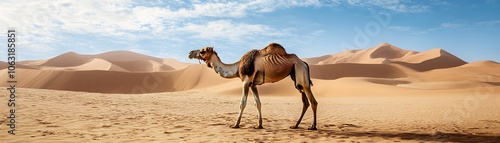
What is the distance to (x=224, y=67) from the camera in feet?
32.9

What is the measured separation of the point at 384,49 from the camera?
107 m

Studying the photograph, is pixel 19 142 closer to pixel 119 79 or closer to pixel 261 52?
pixel 261 52

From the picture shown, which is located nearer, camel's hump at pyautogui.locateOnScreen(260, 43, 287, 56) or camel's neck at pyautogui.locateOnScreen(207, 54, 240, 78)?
camel's hump at pyautogui.locateOnScreen(260, 43, 287, 56)

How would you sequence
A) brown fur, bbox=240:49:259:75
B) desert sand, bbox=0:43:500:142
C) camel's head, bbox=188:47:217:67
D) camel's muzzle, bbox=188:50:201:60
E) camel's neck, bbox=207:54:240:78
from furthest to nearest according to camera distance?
camel's muzzle, bbox=188:50:201:60, camel's head, bbox=188:47:217:67, camel's neck, bbox=207:54:240:78, brown fur, bbox=240:49:259:75, desert sand, bbox=0:43:500:142

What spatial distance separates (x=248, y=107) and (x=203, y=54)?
9.39m

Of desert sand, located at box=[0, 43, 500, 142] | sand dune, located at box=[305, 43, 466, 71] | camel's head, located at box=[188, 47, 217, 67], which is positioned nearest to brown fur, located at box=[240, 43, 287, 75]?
camel's head, located at box=[188, 47, 217, 67]

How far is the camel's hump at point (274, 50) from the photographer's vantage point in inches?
374

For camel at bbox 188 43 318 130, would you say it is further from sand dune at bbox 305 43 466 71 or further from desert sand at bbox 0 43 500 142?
sand dune at bbox 305 43 466 71

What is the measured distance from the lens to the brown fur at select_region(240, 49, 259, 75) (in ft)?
31.0

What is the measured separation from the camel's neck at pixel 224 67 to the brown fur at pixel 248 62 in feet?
0.98

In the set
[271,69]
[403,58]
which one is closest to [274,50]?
[271,69]

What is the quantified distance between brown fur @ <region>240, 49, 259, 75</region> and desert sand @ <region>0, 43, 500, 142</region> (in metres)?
1.53

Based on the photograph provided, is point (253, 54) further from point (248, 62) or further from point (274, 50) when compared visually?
point (274, 50)

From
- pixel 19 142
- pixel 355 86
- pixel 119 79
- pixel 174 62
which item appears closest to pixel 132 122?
pixel 19 142
